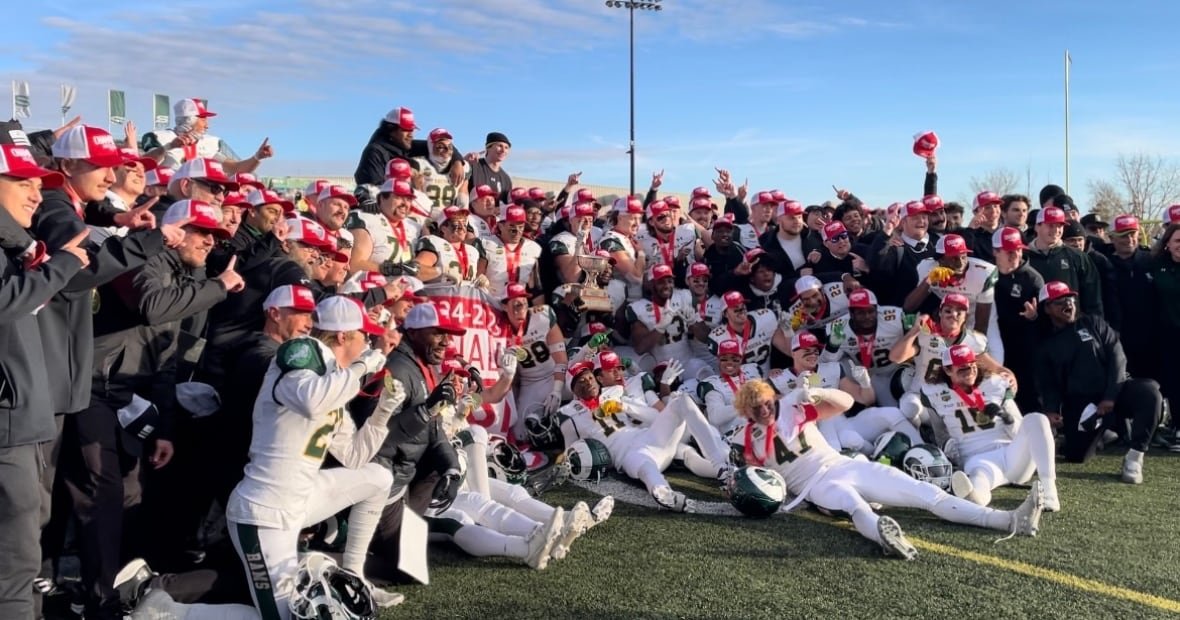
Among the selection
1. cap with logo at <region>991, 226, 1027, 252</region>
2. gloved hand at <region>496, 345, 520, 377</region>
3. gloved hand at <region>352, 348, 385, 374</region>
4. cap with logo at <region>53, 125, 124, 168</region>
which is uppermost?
cap with logo at <region>53, 125, 124, 168</region>

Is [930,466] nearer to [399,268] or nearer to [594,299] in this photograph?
[594,299]

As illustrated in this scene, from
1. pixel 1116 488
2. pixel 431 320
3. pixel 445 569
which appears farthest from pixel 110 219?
pixel 1116 488

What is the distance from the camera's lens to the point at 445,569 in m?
5.30

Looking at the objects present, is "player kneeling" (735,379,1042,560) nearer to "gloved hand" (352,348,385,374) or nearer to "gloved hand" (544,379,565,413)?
"gloved hand" (544,379,565,413)

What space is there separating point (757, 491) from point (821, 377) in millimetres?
2361

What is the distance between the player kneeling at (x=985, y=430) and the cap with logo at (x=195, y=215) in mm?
4777

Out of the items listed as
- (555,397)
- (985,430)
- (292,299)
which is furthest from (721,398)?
(292,299)

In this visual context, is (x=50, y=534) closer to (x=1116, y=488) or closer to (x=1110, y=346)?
(x=1116, y=488)

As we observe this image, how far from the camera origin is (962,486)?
6395 mm

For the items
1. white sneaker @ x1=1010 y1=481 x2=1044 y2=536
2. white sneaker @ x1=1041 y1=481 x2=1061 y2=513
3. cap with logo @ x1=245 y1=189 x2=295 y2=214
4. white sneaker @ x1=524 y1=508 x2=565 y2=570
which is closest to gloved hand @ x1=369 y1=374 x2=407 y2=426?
white sneaker @ x1=524 y1=508 x2=565 y2=570

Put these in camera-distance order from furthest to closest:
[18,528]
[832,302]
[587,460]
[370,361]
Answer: [832,302], [587,460], [370,361], [18,528]

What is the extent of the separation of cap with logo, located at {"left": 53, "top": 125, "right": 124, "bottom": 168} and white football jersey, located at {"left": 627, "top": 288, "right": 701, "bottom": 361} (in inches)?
219

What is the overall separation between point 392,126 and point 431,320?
15.9ft

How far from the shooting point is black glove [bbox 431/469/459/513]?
5.25 meters
